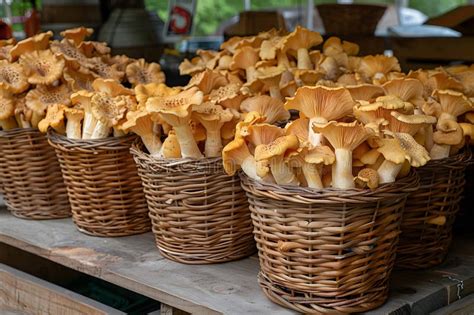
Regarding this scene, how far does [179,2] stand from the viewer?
14.4 feet

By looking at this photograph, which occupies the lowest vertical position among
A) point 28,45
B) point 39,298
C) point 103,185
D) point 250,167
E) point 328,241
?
point 39,298

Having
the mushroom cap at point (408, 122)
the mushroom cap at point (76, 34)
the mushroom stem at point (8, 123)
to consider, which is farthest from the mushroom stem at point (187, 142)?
the mushroom cap at point (76, 34)

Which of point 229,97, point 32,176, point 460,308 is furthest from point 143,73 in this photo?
point 460,308

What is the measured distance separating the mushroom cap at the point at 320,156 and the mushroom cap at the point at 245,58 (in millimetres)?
653

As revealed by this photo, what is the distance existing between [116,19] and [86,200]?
2296 millimetres

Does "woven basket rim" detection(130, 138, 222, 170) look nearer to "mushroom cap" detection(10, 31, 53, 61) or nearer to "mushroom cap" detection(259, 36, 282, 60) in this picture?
"mushroom cap" detection(259, 36, 282, 60)

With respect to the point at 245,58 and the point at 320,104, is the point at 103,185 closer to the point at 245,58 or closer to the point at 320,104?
the point at 245,58

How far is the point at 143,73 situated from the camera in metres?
2.12

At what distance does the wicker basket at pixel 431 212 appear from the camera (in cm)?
157

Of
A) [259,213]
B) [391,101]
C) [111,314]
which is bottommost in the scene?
[111,314]

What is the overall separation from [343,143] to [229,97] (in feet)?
1.29

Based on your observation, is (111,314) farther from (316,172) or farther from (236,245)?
(316,172)

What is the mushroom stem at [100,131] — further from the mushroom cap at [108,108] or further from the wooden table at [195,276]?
the wooden table at [195,276]

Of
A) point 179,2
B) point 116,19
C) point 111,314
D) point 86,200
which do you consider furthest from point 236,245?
point 179,2
